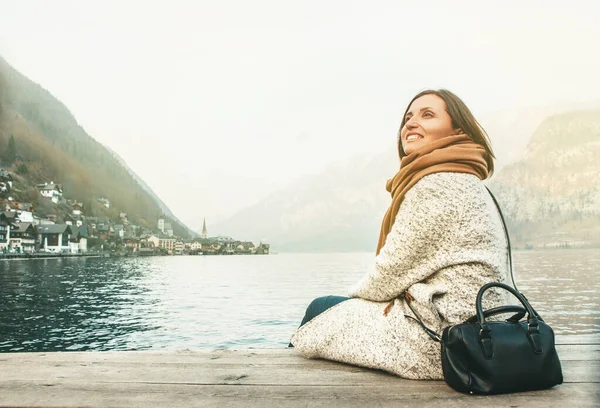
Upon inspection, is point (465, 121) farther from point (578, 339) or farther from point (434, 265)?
point (578, 339)

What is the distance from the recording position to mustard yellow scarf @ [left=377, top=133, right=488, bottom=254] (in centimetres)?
284

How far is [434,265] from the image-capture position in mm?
2791

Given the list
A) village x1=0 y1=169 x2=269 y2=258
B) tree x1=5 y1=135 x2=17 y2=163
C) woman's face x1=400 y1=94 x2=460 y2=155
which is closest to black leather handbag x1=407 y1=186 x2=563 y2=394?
woman's face x1=400 y1=94 x2=460 y2=155

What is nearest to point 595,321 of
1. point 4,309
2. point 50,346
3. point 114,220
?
point 50,346

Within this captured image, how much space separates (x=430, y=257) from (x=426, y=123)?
2.99 feet

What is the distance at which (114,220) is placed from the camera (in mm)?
196500

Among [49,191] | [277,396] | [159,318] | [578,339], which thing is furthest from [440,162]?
[49,191]

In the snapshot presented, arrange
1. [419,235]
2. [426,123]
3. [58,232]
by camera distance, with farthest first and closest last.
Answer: [58,232] → [426,123] → [419,235]

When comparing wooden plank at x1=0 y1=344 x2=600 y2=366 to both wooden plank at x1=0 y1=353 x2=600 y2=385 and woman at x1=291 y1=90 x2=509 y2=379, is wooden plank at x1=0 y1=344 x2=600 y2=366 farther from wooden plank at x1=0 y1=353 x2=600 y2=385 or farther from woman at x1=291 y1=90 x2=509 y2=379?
woman at x1=291 y1=90 x2=509 y2=379

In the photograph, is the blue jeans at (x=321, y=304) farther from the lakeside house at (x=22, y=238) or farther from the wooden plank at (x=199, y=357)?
the lakeside house at (x=22, y=238)

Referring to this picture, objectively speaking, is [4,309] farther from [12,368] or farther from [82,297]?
[12,368]

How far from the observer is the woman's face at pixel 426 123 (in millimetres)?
3178

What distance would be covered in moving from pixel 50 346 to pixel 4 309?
12751 mm

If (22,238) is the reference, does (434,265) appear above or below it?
below
